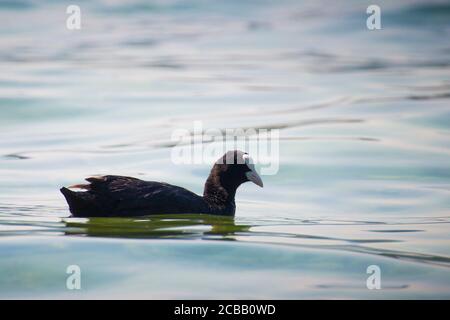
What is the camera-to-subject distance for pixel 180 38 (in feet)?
118

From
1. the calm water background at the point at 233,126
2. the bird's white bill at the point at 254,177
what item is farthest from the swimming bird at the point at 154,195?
the calm water background at the point at 233,126

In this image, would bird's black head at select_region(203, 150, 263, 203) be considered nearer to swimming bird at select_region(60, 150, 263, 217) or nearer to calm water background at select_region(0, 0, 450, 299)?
swimming bird at select_region(60, 150, 263, 217)

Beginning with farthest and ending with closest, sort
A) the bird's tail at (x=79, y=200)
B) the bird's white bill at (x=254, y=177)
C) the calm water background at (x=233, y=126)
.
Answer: the bird's white bill at (x=254, y=177)
the bird's tail at (x=79, y=200)
the calm water background at (x=233, y=126)

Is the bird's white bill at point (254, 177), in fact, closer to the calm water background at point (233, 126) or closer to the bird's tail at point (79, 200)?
the calm water background at point (233, 126)

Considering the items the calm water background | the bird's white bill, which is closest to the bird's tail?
the calm water background

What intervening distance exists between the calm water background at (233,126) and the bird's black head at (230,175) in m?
0.38

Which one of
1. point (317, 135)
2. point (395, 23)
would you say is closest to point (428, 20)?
point (395, 23)

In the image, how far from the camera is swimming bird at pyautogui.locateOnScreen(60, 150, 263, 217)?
12.3 metres

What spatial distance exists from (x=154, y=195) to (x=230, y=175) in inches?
43.5

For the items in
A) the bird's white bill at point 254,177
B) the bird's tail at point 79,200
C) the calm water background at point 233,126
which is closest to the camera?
the calm water background at point 233,126

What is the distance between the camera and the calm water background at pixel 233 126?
1064cm

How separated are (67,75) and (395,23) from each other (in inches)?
466

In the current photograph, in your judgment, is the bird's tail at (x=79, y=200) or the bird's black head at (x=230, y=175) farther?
the bird's black head at (x=230, y=175)

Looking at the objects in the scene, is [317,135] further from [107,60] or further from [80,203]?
[107,60]
